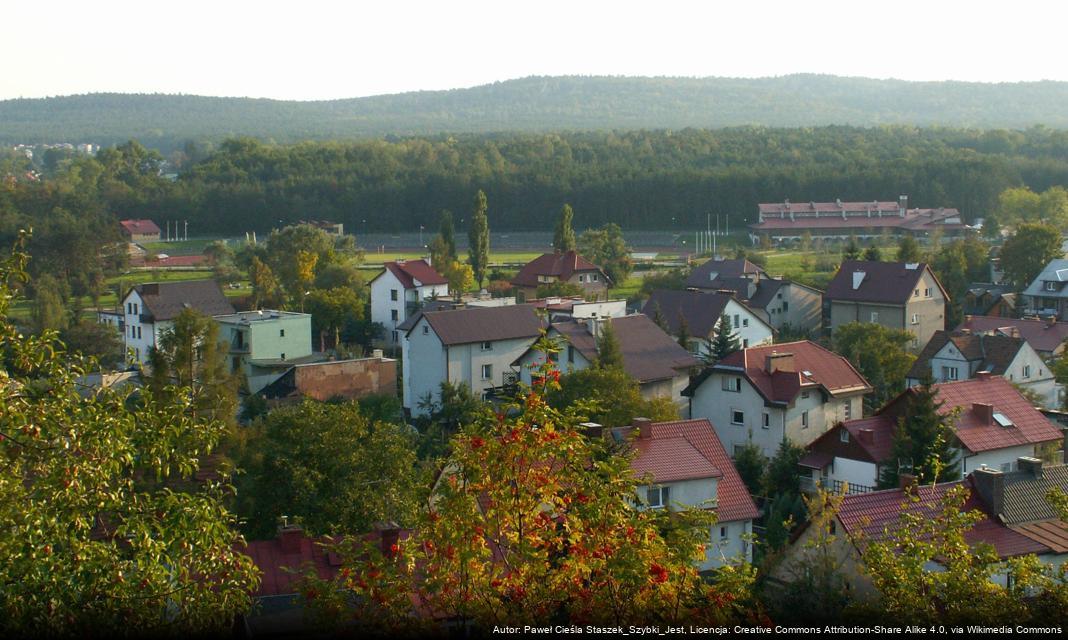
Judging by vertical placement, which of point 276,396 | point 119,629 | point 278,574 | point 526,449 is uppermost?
point 526,449

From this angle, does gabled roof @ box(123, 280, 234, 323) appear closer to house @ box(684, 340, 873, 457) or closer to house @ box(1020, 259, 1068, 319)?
house @ box(684, 340, 873, 457)

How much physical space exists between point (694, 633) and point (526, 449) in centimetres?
131

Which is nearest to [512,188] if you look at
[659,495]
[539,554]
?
[659,495]

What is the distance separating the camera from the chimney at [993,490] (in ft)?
43.3

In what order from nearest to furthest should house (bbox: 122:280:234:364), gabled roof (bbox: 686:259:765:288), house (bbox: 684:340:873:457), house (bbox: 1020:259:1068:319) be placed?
house (bbox: 684:340:873:457) → house (bbox: 122:280:234:364) → house (bbox: 1020:259:1068:319) → gabled roof (bbox: 686:259:765:288)

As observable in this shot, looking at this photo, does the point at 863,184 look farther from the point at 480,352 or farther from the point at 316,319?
the point at 480,352

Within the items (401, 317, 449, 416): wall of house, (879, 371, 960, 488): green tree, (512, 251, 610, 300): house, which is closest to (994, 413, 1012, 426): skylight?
(879, 371, 960, 488): green tree

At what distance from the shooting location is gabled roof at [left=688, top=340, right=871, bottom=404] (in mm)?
21141

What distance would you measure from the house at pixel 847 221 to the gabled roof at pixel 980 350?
36.7 m

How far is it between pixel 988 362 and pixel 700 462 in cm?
1263

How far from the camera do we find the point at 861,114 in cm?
19675

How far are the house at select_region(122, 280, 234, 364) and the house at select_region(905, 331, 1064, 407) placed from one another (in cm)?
1695

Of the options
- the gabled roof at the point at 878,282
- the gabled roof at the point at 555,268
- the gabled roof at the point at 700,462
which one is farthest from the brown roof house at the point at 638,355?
the gabled roof at the point at 555,268

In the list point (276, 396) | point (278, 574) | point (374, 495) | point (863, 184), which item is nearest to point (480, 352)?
point (276, 396)
